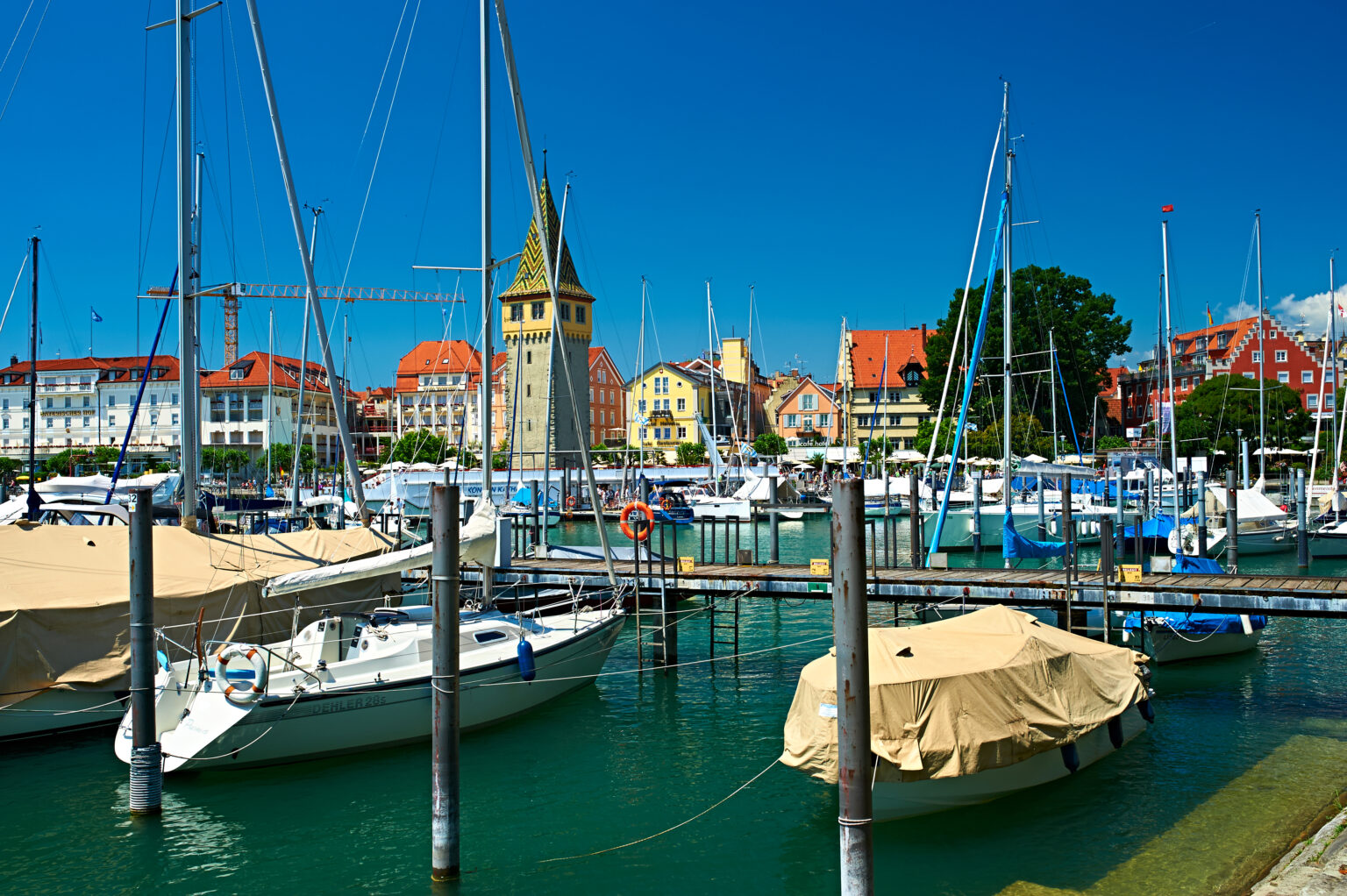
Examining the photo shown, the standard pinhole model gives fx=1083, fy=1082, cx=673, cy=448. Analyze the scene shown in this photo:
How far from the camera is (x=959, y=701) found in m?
13.9

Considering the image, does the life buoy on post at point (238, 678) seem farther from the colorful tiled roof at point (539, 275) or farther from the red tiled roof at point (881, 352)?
the red tiled roof at point (881, 352)

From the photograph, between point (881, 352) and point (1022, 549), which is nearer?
point (1022, 549)

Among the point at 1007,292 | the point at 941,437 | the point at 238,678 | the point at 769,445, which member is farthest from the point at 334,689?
the point at 769,445

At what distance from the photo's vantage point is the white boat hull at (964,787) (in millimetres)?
14367

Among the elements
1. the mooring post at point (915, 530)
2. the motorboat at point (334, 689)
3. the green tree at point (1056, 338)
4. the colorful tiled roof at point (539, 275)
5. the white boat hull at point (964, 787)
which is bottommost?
the white boat hull at point (964, 787)

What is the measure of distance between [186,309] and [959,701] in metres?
19.4

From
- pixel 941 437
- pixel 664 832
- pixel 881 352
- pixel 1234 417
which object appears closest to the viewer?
pixel 664 832

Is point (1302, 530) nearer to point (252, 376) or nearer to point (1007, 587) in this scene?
point (1007, 587)

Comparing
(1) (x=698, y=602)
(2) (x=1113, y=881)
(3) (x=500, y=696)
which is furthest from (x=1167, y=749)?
(1) (x=698, y=602)

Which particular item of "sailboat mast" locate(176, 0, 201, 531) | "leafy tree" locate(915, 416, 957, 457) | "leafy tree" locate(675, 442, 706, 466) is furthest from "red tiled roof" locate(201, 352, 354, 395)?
"sailboat mast" locate(176, 0, 201, 531)

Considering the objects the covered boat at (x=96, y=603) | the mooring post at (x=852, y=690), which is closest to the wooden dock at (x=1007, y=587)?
the covered boat at (x=96, y=603)

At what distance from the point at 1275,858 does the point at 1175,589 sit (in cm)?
851

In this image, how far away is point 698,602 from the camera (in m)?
33.5

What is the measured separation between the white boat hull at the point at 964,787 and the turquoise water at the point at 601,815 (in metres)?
0.20
